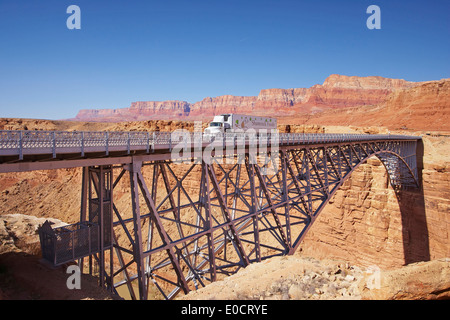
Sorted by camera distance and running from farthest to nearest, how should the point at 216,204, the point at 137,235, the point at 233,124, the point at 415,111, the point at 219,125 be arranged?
the point at 415,111 → the point at 216,204 → the point at 233,124 → the point at 219,125 → the point at 137,235

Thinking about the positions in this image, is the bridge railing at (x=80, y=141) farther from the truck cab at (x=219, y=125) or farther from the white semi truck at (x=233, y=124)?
the white semi truck at (x=233, y=124)

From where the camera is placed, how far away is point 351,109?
79438 millimetres

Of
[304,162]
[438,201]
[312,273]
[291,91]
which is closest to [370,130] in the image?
[438,201]

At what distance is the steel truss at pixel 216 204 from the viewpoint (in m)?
9.51

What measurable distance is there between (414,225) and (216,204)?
22.7 m

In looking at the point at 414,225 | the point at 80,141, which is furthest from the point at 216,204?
the point at 414,225

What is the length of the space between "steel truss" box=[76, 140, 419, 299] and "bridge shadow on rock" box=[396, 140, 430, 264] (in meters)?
1.21

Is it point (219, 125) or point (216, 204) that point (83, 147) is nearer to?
point (219, 125)

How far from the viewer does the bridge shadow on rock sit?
28797mm

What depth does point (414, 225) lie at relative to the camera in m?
29.3

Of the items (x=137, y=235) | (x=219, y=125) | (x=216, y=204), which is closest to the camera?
(x=137, y=235)

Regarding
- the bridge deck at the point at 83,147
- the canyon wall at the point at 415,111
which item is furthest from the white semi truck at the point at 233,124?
the canyon wall at the point at 415,111

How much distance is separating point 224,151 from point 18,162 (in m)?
8.17

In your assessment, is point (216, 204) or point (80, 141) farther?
point (216, 204)
